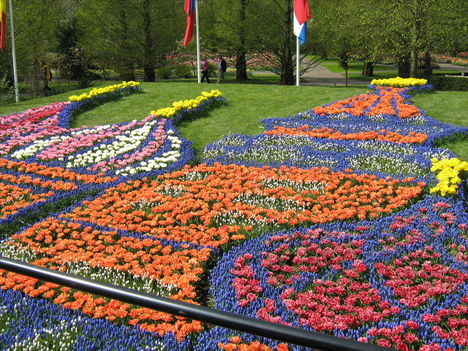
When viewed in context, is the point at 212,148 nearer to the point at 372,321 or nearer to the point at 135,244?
the point at 135,244

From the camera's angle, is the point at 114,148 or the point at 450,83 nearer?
the point at 114,148

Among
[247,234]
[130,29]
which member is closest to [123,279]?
[247,234]

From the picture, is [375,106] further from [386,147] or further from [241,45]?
[241,45]

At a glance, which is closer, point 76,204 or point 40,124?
point 76,204

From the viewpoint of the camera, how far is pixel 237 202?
656 centimetres

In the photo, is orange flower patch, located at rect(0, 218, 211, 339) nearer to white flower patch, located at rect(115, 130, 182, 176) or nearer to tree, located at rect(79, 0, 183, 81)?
white flower patch, located at rect(115, 130, 182, 176)

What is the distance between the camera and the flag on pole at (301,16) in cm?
1383

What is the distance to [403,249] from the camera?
16.7 feet

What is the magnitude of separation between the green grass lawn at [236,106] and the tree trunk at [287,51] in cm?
835

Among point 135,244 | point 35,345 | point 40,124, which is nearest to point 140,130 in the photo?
point 40,124

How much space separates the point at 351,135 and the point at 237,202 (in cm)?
419

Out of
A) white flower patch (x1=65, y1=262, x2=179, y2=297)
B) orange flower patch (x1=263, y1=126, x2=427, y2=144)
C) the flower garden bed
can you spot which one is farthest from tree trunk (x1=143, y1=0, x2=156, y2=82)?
white flower patch (x1=65, y1=262, x2=179, y2=297)

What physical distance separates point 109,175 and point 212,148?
229 centimetres

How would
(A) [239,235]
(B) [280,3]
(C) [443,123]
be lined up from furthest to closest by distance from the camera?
(B) [280,3] < (C) [443,123] < (A) [239,235]
